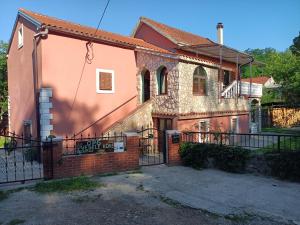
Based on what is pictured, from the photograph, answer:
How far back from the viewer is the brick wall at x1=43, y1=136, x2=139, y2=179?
27.2 feet

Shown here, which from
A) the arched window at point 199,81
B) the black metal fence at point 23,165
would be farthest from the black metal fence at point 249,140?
the black metal fence at point 23,165

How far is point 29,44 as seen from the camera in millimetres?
13602

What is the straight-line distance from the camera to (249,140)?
11.2m

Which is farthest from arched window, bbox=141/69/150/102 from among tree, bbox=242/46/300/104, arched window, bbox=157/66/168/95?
tree, bbox=242/46/300/104

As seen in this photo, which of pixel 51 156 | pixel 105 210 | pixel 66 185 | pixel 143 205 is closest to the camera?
pixel 105 210

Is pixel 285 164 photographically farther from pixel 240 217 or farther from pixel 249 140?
pixel 240 217

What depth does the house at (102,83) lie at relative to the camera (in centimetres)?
1212

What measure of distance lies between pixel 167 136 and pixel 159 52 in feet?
16.1

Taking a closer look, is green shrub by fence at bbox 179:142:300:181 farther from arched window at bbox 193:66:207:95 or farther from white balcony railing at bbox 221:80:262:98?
white balcony railing at bbox 221:80:262:98

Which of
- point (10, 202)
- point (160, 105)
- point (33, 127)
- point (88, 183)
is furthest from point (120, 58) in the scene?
point (10, 202)

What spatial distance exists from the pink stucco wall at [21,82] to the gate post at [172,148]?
6239 mm

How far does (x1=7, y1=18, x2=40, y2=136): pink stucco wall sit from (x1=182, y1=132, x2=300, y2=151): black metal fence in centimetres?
740

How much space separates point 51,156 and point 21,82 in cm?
840

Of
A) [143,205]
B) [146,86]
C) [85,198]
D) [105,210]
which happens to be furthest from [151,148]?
[105,210]
